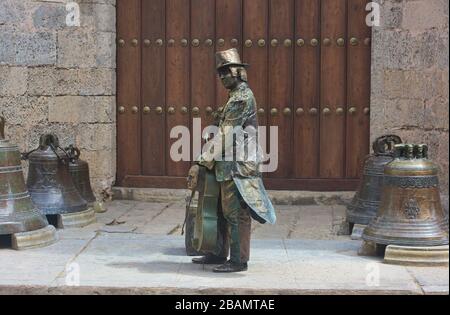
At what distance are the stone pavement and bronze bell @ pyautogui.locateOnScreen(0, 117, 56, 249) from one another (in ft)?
0.40


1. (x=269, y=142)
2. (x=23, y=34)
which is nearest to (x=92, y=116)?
(x=23, y=34)

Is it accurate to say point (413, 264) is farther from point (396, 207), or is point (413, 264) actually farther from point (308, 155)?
point (308, 155)

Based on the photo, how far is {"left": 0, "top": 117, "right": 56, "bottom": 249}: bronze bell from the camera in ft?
20.5

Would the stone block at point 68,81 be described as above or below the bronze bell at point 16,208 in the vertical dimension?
above

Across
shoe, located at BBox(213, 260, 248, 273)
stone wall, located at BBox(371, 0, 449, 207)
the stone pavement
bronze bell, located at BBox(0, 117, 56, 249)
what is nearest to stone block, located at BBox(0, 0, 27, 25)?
bronze bell, located at BBox(0, 117, 56, 249)

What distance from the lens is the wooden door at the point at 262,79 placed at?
8383 mm

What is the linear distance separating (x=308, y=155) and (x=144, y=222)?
198cm

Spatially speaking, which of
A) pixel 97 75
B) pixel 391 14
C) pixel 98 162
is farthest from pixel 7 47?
pixel 391 14

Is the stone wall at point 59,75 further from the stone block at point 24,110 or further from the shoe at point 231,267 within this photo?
the shoe at point 231,267

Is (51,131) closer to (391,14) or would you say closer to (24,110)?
(24,110)

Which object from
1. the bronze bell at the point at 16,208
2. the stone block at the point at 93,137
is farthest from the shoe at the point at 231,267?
the stone block at the point at 93,137

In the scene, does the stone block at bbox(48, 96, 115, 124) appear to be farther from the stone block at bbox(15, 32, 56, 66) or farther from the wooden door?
the stone block at bbox(15, 32, 56, 66)

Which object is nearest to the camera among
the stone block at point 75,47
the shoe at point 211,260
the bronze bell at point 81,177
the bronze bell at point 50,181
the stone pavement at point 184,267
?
the stone pavement at point 184,267

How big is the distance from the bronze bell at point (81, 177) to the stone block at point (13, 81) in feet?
3.00
